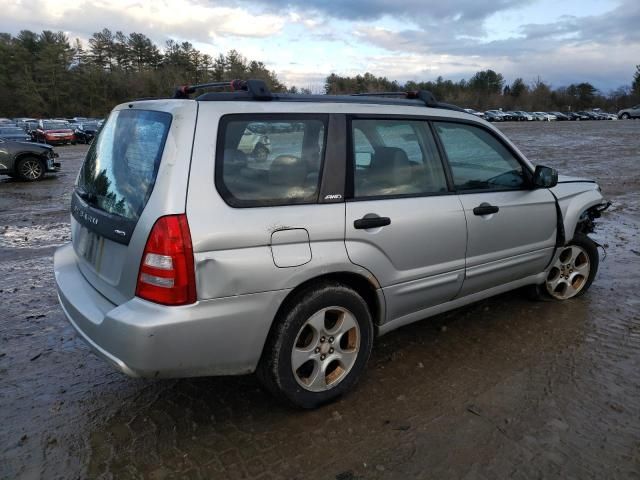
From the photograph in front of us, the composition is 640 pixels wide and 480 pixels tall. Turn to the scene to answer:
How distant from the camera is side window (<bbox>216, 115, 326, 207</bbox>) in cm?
256

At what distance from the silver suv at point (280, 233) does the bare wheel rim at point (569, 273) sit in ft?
3.17

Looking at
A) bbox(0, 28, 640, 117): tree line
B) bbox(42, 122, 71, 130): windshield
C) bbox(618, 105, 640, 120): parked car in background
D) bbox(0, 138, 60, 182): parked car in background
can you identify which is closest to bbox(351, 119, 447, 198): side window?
bbox(0, 138, 60, 182): parked car in background

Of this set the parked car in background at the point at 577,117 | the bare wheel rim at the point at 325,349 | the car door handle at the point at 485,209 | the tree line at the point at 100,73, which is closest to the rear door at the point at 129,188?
the bare wheel rim at the point at 325,349

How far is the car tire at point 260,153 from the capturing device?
8.78 feet

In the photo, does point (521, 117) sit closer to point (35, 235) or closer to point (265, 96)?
point (35, 235)

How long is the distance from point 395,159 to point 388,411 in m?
1.59

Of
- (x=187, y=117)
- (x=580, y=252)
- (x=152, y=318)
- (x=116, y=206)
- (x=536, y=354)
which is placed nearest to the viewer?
(x=152, y=318)

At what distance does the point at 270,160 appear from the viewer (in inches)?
107

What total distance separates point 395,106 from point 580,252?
7.99 ft

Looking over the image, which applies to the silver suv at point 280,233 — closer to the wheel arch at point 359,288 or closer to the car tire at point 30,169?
the wheel arch at point 359,288

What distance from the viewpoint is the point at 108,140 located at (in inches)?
121

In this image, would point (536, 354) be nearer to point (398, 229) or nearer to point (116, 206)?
point (398, 229)

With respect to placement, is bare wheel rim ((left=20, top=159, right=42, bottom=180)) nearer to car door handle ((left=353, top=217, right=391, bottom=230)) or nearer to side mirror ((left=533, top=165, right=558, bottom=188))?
car door handle ((left=353, top=217, right=391, bottom=230))

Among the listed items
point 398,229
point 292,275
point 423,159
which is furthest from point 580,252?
point 292,275
